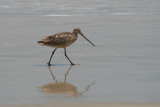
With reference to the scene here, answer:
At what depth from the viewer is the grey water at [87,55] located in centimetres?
677

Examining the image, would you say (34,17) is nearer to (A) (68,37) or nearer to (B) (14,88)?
(A) (68,37)

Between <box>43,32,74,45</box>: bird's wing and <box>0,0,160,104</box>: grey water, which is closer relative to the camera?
<box>0,0,160,104</box>: grey water

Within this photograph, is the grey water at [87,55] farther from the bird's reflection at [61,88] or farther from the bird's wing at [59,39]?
the bird's wing at [59,39]

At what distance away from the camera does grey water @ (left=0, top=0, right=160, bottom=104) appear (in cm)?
677

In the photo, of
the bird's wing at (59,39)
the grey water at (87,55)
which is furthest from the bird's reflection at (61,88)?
the bird's wing at (59,39)

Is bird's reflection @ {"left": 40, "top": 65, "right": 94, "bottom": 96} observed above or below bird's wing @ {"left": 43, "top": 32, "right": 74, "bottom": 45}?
below

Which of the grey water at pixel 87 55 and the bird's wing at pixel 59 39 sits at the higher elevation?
the bird's wing at pixel 59 39

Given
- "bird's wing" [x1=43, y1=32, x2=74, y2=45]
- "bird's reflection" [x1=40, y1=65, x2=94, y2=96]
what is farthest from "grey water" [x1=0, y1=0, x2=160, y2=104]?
"bird's wing" [x1=43, y1=32, x2=74, y2=45]

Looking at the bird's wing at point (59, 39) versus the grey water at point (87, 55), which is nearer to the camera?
the grey water at point (87, 55)

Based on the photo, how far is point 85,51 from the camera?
10250mm

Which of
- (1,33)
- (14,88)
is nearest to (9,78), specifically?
(14,88)

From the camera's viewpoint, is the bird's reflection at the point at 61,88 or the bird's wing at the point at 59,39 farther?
the bird's wing at the point at 59,39

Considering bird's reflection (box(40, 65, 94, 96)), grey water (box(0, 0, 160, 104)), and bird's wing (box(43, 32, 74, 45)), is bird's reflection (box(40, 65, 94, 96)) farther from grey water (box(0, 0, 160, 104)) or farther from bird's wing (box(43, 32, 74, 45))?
bird's wing (box(43, 32, 74, 45))

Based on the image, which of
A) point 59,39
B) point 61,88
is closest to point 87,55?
point 59,39
